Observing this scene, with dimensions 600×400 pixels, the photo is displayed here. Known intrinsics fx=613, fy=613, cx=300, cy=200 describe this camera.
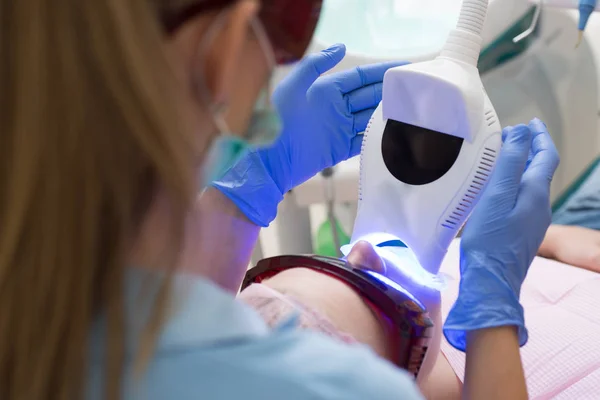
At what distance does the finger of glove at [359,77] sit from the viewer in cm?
99

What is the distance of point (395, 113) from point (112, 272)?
1.62 ft

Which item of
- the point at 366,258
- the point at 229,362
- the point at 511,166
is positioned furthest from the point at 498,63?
the point at 229,362

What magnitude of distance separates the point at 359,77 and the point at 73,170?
70cm

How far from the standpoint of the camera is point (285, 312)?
2.38ft

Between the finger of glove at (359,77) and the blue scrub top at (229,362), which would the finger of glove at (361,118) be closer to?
the finger of glove at (359,77)

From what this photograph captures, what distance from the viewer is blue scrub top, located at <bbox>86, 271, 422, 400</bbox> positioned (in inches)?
16.2

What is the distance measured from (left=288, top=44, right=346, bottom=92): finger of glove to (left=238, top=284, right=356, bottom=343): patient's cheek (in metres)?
0.35

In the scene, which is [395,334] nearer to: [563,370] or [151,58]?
[563,370]

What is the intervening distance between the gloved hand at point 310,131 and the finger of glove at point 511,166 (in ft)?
0.81

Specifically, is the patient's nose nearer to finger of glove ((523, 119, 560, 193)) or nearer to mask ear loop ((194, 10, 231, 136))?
finger of glove ((523, 119, 560, 193))

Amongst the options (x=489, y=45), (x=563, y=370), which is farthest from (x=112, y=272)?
(x=489, y=45)

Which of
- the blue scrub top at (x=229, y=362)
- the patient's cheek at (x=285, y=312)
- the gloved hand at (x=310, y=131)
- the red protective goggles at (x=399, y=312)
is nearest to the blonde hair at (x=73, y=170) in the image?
the blue scrub top at (x=229, y=362)

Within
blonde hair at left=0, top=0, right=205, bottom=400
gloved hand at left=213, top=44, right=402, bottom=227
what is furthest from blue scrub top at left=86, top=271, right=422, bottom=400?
gloved hand at left=213, top=44, right=402, bottom=227

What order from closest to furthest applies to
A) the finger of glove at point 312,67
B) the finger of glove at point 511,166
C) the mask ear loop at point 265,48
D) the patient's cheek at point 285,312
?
the mask ear loop at point 265,48 → the patient's cheek at point 285,312 → the finger of glove at point 511,166 → the finger of glove at point 312,67
